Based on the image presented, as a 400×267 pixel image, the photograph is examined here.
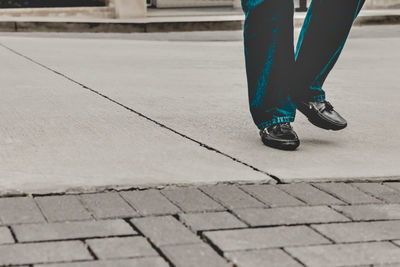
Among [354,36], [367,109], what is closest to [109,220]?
[367,109]

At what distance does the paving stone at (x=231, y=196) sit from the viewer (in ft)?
9.83

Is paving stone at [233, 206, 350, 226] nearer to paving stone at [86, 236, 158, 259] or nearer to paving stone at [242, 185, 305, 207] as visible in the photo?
paving stone at [242, 185, 305, 207]

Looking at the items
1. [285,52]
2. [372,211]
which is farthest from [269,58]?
[372,211]

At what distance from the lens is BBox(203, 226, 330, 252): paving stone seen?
2576mm

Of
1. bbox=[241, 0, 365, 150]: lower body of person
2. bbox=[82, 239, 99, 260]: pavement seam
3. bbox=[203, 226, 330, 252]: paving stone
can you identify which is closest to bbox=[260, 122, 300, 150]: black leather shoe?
bbox=[241, 0, 365, 150]: lower body of person

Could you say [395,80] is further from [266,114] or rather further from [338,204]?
[338,204]

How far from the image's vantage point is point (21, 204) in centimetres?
291

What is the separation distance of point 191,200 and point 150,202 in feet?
0.46

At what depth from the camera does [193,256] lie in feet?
8.06

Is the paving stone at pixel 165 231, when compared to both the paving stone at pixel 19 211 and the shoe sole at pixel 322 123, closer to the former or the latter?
the paving stone at pixel 19 211

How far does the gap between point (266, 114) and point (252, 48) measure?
29cm

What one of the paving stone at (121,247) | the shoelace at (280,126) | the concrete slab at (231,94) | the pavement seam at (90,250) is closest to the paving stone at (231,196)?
the concrete slab at (231,94)

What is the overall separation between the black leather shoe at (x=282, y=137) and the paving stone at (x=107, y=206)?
3.34 ft

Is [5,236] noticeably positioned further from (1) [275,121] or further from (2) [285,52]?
(2) [285,52]
